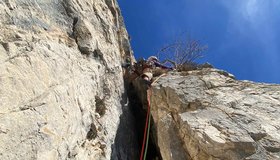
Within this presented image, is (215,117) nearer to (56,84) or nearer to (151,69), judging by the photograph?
(56,84)

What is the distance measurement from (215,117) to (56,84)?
3.27 metres

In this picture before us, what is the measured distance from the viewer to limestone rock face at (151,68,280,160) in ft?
17.3

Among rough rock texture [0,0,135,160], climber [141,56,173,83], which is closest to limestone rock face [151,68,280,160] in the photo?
climber [141,56,173,83]

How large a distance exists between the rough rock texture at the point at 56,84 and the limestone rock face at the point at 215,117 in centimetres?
130

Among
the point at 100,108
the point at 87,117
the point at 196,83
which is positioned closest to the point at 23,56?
the point at 87,117

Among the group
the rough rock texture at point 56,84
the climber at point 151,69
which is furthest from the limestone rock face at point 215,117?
the rough rock texture at point 56,84

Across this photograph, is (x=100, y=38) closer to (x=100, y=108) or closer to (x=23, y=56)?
(x=100, y=108)

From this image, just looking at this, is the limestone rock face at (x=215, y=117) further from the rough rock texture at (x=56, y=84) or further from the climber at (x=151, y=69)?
the rough rock texture at (x=56, y=84)

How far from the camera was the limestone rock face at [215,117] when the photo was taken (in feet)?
17.3

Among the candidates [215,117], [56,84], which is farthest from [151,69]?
[56,84]

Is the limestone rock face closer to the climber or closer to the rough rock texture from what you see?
the climber

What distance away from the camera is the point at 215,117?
6164 millimetres

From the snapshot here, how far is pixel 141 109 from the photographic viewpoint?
9633mm

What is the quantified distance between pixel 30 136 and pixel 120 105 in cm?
430
